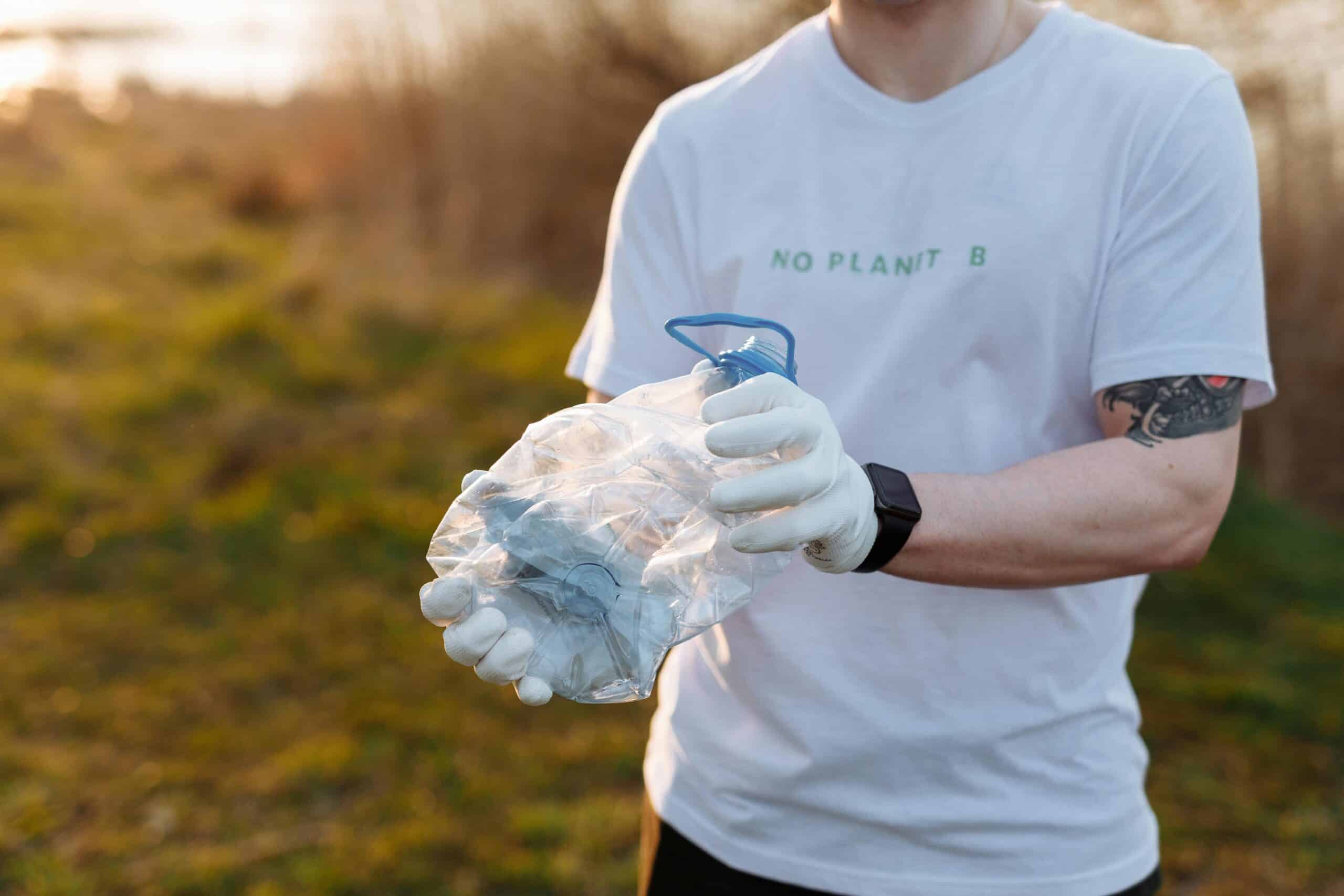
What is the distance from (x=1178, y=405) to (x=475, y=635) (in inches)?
30.4

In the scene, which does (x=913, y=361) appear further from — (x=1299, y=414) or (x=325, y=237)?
(x=325, y=237)

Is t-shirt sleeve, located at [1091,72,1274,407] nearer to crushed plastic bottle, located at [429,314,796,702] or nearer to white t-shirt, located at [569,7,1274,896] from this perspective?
white t-shirt, located at [569,7,1274,896]

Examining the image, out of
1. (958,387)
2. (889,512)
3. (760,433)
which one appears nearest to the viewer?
(760,433)

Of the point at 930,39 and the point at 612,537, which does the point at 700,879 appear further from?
the point at 930,39

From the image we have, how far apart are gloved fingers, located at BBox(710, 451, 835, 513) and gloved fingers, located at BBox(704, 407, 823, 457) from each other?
2 cm

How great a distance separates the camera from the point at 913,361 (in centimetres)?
129

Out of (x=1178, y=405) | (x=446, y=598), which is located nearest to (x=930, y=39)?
(x=1178, y=405)

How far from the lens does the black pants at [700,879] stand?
141 centimetres

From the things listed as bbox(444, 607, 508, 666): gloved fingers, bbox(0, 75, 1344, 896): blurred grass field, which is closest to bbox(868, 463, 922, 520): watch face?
bbox(444, 607, 508, 666): gloved fingers

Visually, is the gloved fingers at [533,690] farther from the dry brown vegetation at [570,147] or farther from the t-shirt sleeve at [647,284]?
the dry brown vegetation at [570,147]

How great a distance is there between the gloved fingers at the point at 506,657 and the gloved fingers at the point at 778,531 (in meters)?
0.22

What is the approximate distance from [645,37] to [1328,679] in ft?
14.6

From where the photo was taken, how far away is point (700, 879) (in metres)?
1.47

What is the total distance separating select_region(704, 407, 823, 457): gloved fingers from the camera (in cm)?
96
